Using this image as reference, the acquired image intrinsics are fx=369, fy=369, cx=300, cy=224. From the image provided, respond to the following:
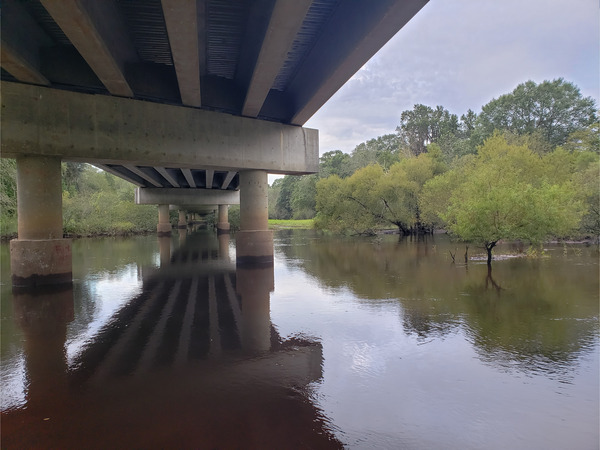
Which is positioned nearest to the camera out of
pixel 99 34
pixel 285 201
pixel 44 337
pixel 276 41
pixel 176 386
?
pixel 176 386

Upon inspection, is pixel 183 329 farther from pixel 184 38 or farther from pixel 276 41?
pixel 276 41

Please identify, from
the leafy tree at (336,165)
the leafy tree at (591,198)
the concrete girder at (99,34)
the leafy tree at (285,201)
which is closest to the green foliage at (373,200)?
the leafy tree at (591,198)

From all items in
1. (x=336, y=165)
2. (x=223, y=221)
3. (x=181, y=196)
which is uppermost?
(x=336, y=165)

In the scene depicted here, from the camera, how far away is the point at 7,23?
866 centimetres

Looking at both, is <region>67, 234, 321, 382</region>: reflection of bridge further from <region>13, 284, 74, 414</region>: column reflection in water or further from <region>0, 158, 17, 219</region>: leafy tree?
<region>0, 158, 17, 219</region>: leafy tree

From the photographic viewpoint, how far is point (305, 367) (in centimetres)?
542

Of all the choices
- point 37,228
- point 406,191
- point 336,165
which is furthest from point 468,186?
point 336,165

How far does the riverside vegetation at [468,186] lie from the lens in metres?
15.6

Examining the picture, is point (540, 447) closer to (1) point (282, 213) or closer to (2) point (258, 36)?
(2) point (258, 36)

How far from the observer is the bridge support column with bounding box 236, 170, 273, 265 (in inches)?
651

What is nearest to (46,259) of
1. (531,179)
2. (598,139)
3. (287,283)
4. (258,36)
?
(287,283)

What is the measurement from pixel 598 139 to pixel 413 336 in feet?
159

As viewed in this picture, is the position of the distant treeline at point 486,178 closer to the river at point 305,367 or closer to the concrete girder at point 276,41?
the river at point 305,367

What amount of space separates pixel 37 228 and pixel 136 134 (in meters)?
4.33
